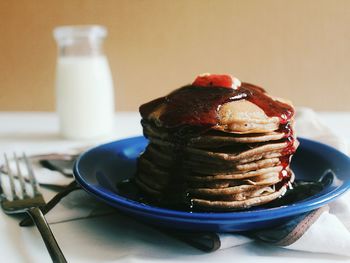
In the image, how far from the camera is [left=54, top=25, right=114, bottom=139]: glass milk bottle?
157cm

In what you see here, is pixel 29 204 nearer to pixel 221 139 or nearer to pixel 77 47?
pixel 221 139

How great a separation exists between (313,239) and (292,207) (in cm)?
6

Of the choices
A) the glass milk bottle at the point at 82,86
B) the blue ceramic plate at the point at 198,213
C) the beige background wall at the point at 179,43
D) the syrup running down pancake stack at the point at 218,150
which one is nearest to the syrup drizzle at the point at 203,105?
the syrup running down pancake stack at the point at 218,150

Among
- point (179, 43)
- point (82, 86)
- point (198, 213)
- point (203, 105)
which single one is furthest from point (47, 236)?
point (179, 43)

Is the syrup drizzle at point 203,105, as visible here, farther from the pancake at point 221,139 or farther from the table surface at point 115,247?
the table surface at point 115,247

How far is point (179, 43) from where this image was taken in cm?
195

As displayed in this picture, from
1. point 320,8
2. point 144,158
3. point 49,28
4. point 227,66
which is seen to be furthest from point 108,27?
point 144,158

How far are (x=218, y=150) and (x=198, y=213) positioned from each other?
0.14 m

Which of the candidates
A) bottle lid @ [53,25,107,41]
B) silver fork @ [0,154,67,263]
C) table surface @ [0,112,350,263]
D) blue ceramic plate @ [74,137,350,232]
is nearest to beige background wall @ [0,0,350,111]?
bottle lid @ [53,25,107,41]

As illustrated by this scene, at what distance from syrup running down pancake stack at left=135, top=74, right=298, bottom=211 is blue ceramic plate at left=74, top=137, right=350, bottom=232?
0.06m

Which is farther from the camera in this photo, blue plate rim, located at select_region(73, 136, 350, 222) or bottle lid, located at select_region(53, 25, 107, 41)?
bottle lid, located at select_region(53, 25, 107, 41)

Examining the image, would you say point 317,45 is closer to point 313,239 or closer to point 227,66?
point 227,66

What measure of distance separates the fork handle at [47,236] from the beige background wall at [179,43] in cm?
120

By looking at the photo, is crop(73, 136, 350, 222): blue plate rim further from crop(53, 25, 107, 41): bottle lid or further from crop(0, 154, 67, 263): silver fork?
crop(53, 25, 107, 41): bottle lid
